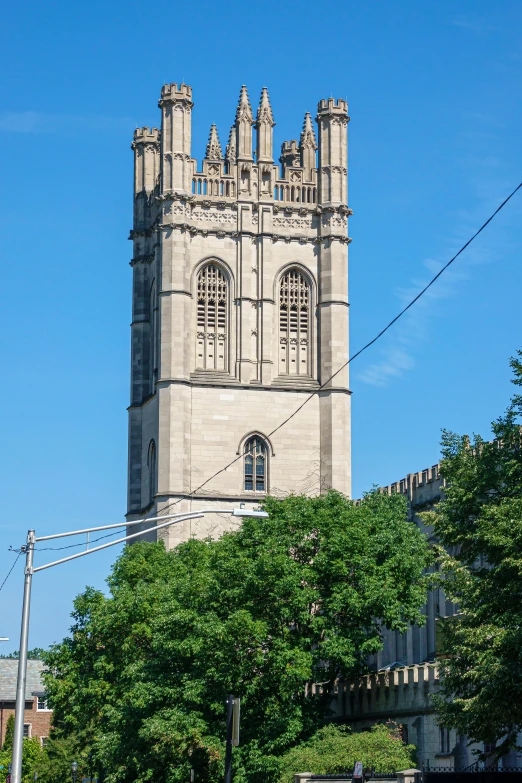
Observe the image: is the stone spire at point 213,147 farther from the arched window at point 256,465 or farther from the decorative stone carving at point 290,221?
the arched window at point 256,465

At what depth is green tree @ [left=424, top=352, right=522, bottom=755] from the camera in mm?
35531

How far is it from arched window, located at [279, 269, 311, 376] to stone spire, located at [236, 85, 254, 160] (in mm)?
6774

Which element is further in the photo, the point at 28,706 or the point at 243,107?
the point at 28,706

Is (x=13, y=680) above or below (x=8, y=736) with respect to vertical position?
above

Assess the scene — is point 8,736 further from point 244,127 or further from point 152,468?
point 244,127

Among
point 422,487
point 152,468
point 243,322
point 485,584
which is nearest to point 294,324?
point 243,322

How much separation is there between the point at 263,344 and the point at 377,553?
38.1 meters

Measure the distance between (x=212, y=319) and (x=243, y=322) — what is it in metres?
1.64

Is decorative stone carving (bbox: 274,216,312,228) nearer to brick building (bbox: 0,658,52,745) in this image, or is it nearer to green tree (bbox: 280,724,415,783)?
brick building (bbox: 0,658,52,745)

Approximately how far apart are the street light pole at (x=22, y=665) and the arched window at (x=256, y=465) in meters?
50.5

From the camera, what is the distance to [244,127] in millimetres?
92500

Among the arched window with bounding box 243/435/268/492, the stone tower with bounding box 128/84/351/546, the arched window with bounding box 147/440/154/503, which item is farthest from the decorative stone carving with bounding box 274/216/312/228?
the arched window with bounding box 147/440/154/503

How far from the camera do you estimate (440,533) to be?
40188 millimetres

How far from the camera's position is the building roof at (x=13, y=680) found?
102m
